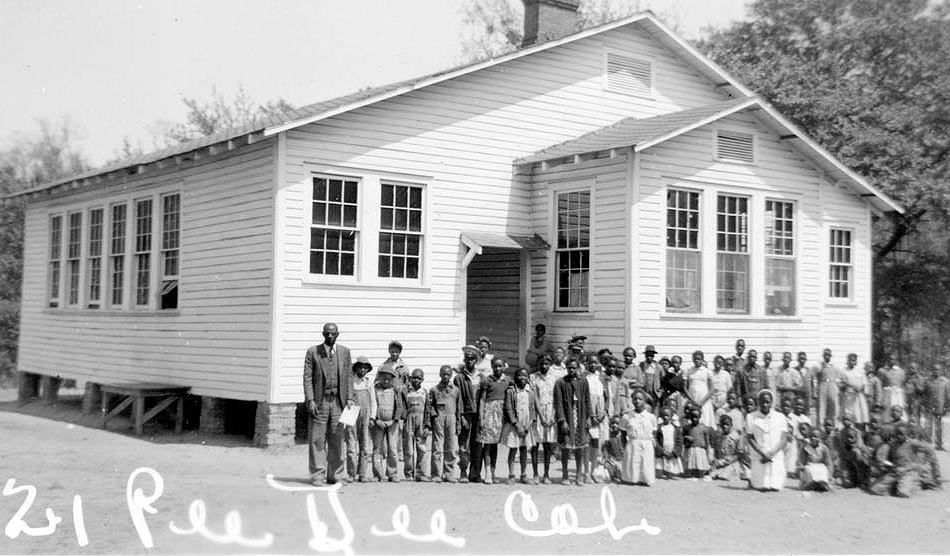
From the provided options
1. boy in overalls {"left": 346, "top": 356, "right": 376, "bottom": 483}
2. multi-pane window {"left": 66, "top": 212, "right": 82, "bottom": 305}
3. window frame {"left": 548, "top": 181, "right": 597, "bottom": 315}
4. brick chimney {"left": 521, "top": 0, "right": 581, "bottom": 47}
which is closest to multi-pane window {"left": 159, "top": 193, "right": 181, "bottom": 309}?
multi-pane window {"left": 66, "top": 212, "right": 82, "bottom": 305}

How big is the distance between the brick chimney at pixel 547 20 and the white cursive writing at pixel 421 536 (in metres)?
12.6

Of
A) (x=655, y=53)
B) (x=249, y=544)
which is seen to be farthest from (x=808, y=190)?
(x=249, y=544)

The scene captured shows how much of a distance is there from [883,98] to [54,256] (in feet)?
73.0

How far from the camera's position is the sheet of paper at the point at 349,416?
11.2 m

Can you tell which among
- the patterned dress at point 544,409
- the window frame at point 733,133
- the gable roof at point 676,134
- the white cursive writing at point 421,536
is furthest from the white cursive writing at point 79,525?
the window frame at point 733,133

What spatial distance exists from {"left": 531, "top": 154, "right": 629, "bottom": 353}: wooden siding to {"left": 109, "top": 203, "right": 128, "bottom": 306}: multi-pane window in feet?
26.5

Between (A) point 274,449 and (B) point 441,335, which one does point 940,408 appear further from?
(A) point 274,449

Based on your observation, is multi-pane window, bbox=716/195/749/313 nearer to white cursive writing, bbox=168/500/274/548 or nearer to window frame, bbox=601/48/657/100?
window frame, bbox=601/48/657/100

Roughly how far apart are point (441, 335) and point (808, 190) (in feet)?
24.3

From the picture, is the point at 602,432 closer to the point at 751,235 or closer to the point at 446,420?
the point at 446,420

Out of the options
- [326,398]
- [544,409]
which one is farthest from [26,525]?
[544,409]

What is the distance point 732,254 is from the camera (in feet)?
56.5

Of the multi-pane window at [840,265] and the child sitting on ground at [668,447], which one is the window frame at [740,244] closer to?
the multi-pane window at [840,265]

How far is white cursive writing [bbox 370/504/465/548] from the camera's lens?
350 inches
